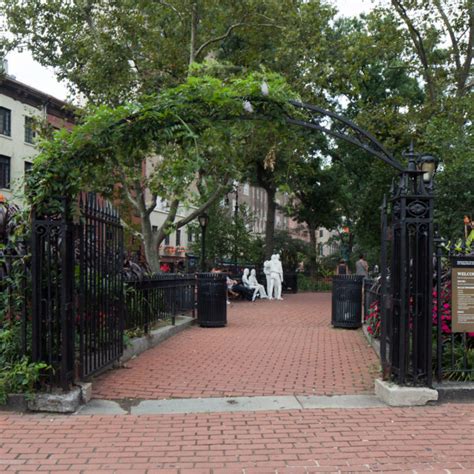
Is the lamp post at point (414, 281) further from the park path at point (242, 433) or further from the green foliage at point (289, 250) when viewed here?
the green foliage at point (289, 250)

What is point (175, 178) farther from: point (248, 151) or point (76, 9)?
point (76, 9)

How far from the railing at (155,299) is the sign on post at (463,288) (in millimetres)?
4768

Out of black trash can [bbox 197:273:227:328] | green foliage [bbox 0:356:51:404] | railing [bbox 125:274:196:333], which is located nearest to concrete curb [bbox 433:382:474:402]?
green foliage [bbox 0:356:51:404]

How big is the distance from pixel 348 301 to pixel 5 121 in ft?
88.5

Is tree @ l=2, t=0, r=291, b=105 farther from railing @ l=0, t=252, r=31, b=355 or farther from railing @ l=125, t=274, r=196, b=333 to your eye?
railing @ l=0, t=252, r=31, b=355

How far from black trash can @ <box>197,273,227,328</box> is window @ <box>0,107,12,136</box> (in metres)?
24.6

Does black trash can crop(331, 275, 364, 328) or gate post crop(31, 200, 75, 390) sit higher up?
gate post crop(31, 200, 75, 390)

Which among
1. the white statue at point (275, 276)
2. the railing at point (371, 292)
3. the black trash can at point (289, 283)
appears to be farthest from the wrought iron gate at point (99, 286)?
the black trash can at point (289, 283)

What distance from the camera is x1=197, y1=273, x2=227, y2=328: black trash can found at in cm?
1245

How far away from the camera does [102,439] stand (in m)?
4.76

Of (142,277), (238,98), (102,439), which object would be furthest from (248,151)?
(102,439)

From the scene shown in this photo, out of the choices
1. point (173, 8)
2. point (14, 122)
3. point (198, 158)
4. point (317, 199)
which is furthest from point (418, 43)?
point (14, 122)

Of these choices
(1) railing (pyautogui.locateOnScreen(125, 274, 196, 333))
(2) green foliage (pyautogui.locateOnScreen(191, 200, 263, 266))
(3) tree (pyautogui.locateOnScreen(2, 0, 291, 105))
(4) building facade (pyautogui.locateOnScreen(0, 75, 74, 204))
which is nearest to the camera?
(1) railing (pyautogui.locateOnScreen(125, 274, 196, 333))

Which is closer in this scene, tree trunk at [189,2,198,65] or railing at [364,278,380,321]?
railing at [364,278,380,321]
